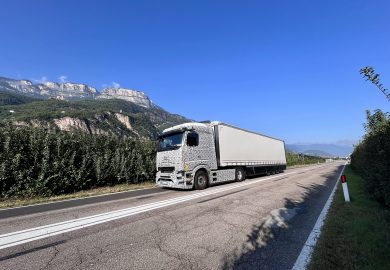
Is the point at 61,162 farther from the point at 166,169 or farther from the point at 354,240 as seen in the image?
the point at 354,240

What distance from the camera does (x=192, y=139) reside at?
14.1 metres

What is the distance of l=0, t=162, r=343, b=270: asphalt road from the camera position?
174 inches

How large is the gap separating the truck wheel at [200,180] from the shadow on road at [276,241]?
5737mm

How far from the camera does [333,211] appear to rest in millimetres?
8383

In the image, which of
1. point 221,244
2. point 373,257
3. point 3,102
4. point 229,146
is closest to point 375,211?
point 373,257

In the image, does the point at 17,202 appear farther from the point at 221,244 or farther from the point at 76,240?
the point at 221,244

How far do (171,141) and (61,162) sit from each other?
5.47 metres

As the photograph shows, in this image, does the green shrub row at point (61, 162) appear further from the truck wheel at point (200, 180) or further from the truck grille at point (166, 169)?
the truck wheel at point (200, 180)

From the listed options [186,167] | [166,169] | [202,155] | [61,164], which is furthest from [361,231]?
[61,164]

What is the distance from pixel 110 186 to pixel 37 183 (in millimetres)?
4511

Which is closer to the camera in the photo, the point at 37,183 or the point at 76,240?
the point at 76,240

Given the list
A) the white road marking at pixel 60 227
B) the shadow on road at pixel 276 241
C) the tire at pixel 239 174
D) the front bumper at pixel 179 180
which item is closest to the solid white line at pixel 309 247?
the shadow on road at pixel 276 241

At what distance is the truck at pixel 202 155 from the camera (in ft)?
44.4

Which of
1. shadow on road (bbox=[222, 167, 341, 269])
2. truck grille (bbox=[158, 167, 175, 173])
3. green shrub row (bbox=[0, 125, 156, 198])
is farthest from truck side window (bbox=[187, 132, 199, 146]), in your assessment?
shadow on road (bbox=[222, 167, 341, 269])
